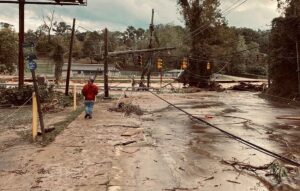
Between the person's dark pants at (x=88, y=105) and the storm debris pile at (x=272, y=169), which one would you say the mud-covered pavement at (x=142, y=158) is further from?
the person's dark pants at (x=88, y=105)

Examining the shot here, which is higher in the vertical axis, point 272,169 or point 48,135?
point 272,169

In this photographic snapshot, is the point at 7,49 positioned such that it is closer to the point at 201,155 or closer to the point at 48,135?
the point at 48,135

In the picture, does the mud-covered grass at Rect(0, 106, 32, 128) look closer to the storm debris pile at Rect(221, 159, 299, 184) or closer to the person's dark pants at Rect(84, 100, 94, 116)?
the person's dark pants at Rect(84, 100, 94, 116)

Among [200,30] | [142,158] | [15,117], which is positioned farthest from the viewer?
[200,30]

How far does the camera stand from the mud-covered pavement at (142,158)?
1005 centimetres

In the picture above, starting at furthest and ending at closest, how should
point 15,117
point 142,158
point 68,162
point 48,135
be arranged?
1. point 15,117
2. point 48,135
3. point 142,158
4. point 68,162

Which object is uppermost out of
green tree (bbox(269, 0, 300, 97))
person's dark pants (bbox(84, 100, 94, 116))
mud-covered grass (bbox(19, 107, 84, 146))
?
green tree (bbox(269, 0, 300, 97))

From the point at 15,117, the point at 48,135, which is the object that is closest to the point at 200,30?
the point at 15,117

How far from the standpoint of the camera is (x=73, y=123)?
20328 millimetres

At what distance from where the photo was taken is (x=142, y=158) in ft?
42.2

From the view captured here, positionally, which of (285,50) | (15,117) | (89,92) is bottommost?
(15,117)

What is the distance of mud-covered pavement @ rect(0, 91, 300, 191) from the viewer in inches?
396

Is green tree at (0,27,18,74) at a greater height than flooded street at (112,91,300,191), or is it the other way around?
green tree at (0,27,18,74)

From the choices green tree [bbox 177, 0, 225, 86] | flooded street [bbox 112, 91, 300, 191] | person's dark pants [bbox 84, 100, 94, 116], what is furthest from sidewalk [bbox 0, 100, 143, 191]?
green tree [bbox 177, 0, 225, 86]
